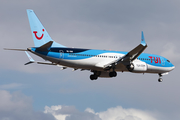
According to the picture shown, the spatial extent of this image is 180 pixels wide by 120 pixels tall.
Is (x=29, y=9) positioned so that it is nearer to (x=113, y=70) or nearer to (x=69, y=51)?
(x=69, y=51)

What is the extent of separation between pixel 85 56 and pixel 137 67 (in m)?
8.48

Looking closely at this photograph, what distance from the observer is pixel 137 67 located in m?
44.6

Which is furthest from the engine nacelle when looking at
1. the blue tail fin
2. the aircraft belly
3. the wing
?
the blue tail fin

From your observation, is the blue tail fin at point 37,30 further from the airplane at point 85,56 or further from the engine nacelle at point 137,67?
the engine nacelle at point 137,67

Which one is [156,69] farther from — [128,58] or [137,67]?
[128,58]

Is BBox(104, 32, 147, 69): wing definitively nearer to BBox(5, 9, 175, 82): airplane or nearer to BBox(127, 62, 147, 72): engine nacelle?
BBox(5, 9, 175, 82): airplane

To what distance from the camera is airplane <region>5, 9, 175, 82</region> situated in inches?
1565

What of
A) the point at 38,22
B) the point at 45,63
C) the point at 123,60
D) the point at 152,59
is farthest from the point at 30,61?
the point at 152,59

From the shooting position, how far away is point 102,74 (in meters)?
50.1

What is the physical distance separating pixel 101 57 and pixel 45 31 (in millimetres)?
9223

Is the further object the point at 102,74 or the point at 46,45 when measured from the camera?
the point at 102,74

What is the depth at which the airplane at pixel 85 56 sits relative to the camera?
39.8 meters

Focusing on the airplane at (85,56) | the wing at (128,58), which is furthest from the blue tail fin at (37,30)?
the wing at (128,58)

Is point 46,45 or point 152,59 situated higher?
point 152,59
